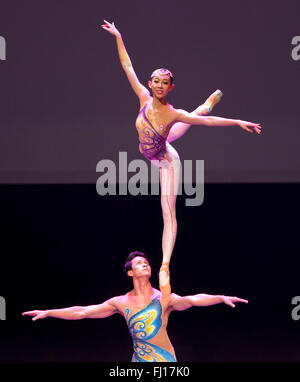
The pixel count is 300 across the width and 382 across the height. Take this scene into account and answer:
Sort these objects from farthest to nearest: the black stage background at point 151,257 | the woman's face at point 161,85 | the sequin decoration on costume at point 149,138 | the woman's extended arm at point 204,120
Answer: the black stage background at point 151,257 < the sequin decoration on costume at point 149,138 < the woman's face at point 161,85 < the woman's extended arm at point 204,120

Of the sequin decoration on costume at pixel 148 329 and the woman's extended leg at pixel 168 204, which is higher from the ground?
the woman's extended leg at pixel 168 204

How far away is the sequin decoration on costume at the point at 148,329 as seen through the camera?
4.73 m

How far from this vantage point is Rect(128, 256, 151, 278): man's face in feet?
15.6

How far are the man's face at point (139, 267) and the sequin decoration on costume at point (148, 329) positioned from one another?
19 centimetres

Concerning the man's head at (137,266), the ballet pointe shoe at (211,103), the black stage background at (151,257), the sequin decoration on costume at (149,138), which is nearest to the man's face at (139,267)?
the man's head at (137,266)

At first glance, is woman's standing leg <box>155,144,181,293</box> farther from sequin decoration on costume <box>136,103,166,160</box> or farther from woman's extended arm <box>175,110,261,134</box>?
woman's extended arm <box>175,110,261,134</box>

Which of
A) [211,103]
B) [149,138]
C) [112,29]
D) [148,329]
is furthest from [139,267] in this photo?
[112,29]

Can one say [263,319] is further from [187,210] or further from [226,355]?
[187,210]

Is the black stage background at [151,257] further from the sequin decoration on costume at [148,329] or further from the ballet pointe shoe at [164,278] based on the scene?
the ballet pointe shoe at [164,278]

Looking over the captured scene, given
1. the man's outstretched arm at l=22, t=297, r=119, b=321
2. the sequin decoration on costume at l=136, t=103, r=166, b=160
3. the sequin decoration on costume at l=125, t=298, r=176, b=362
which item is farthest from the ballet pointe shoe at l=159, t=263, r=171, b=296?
the sequin decoration on costume at l=136, t=103, r=166, b=160

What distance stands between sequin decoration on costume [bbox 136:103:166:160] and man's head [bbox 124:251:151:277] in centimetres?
73

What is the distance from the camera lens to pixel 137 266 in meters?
4.80

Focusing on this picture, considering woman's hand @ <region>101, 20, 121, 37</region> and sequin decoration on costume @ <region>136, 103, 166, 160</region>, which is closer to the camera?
sequin decoration on costume @ <region>136, 103, 166, 160</region>

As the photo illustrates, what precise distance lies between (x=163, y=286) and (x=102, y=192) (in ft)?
4.31
